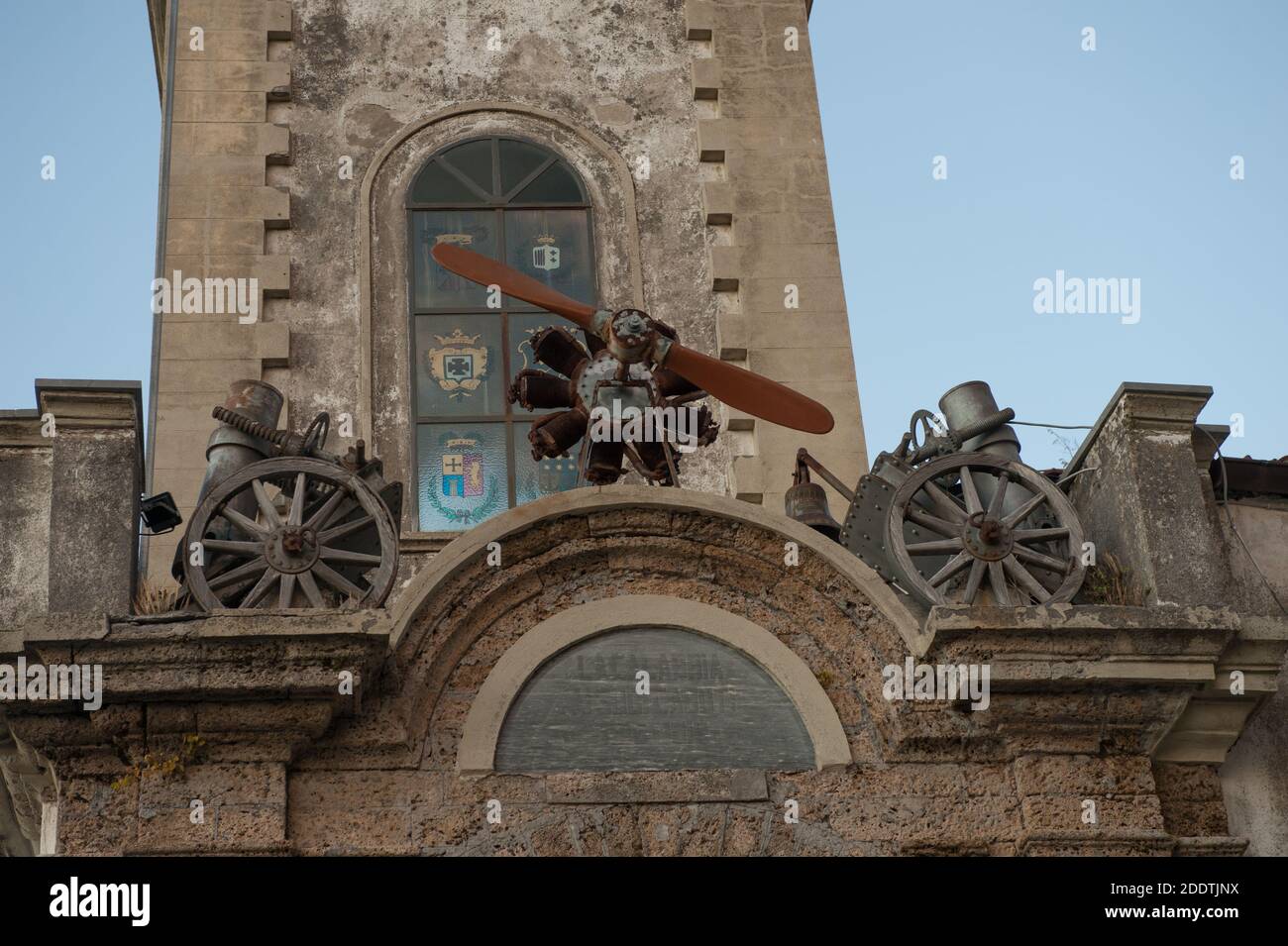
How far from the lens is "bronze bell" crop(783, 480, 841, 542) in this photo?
43.7ft

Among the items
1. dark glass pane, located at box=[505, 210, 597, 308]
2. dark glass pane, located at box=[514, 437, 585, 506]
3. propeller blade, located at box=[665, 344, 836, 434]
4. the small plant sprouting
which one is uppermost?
dark glass pane, located at box=[505, 210, 597, 308]

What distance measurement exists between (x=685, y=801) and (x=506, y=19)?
721 cm

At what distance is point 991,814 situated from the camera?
39.0 ft

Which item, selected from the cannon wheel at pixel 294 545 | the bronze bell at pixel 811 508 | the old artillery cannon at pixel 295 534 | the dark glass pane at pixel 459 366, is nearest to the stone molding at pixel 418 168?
the dark glass pane at pixel 459 366

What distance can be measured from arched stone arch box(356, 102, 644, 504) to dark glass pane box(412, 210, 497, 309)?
11 centimetres

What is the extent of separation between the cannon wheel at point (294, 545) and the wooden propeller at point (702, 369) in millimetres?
1594

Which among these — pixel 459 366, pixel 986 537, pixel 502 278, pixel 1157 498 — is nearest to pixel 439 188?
pixel 459 366

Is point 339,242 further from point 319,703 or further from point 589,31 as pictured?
point 319,703

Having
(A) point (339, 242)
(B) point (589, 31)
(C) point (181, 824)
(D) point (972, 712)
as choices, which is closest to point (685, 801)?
(D) point (972, 712)

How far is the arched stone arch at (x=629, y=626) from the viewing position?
1182cm

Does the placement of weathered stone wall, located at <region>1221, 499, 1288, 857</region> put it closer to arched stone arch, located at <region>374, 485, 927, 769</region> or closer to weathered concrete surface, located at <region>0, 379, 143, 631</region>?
arched stone arch, located at <region>374, 485, 927, 769</region>

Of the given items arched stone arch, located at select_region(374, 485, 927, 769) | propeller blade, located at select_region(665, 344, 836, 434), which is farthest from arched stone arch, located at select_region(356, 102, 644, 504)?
arched stone arch, located at select_region(374, 485, 927, 769)

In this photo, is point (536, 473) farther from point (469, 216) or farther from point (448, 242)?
point (469, 216)

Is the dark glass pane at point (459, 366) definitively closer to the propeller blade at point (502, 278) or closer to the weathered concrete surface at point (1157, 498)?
the propeller blade at point (502, 278)
